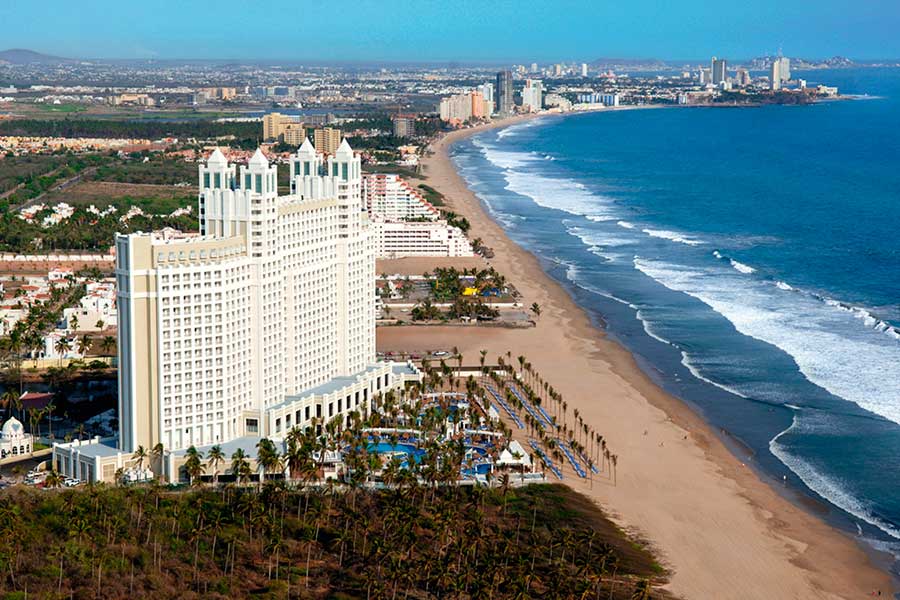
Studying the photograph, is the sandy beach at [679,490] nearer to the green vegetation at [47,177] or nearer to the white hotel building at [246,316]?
the white hotel building at [246,316]

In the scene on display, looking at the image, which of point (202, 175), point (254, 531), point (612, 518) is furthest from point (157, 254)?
point (612, 518)

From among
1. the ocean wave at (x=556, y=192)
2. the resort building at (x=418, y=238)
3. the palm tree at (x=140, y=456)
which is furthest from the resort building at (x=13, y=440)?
the ocean wave at (x=556, y=192)

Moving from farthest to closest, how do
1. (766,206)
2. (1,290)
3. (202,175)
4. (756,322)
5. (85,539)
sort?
(766,206) → (1,290) → (756,322) → (202,175) → (85,539)

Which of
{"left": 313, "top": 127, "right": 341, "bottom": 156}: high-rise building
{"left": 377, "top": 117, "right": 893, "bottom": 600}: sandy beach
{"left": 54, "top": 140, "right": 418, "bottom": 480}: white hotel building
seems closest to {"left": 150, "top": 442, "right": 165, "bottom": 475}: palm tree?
{"left": 54, "top": 140, "right": 418, "bottom": 480}: white hotel building

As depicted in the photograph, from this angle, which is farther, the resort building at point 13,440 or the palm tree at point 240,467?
the resort building at point 13,440

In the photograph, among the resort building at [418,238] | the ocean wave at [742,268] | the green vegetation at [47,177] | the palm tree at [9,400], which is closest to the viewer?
the palm tree at [9,400]

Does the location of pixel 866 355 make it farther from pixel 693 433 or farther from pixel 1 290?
pixel 1 290
